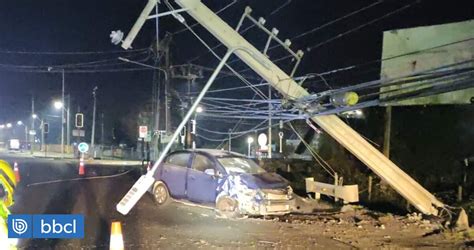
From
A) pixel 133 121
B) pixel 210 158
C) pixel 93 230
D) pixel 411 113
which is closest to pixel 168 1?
pixel 210 158

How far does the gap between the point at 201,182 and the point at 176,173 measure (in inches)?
43.7

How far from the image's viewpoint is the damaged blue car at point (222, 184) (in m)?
13.2

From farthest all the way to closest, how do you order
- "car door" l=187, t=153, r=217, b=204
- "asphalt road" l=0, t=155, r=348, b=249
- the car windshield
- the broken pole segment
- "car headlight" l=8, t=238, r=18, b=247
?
the car windshield, "car door" l=187, t=153, r=217, b=204, the broken pole segment, "asphalt road" l=0, t=155, r=348, b=249, "car headlight" l=8, t=238, r=18, b=247

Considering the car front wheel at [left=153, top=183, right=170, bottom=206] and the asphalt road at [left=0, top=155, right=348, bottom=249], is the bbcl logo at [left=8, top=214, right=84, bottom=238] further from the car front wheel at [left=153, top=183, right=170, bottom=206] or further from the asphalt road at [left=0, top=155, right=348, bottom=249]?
the car front wheel at [left=153, top=183, right=170, bottom=206]

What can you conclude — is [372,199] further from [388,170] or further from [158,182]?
[158,182]

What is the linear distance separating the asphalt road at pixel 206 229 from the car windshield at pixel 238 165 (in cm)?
124

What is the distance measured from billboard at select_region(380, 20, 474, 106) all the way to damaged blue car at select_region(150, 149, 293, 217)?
346cm

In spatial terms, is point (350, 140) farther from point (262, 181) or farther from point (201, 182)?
point (201, 182)

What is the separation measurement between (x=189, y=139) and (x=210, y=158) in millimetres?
14344

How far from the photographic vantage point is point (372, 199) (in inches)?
755

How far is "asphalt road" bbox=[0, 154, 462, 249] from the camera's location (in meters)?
10.0

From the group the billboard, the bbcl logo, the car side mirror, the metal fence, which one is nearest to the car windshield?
the car side mirror

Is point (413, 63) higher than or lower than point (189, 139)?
higher

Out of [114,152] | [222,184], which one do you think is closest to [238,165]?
[222,184]
